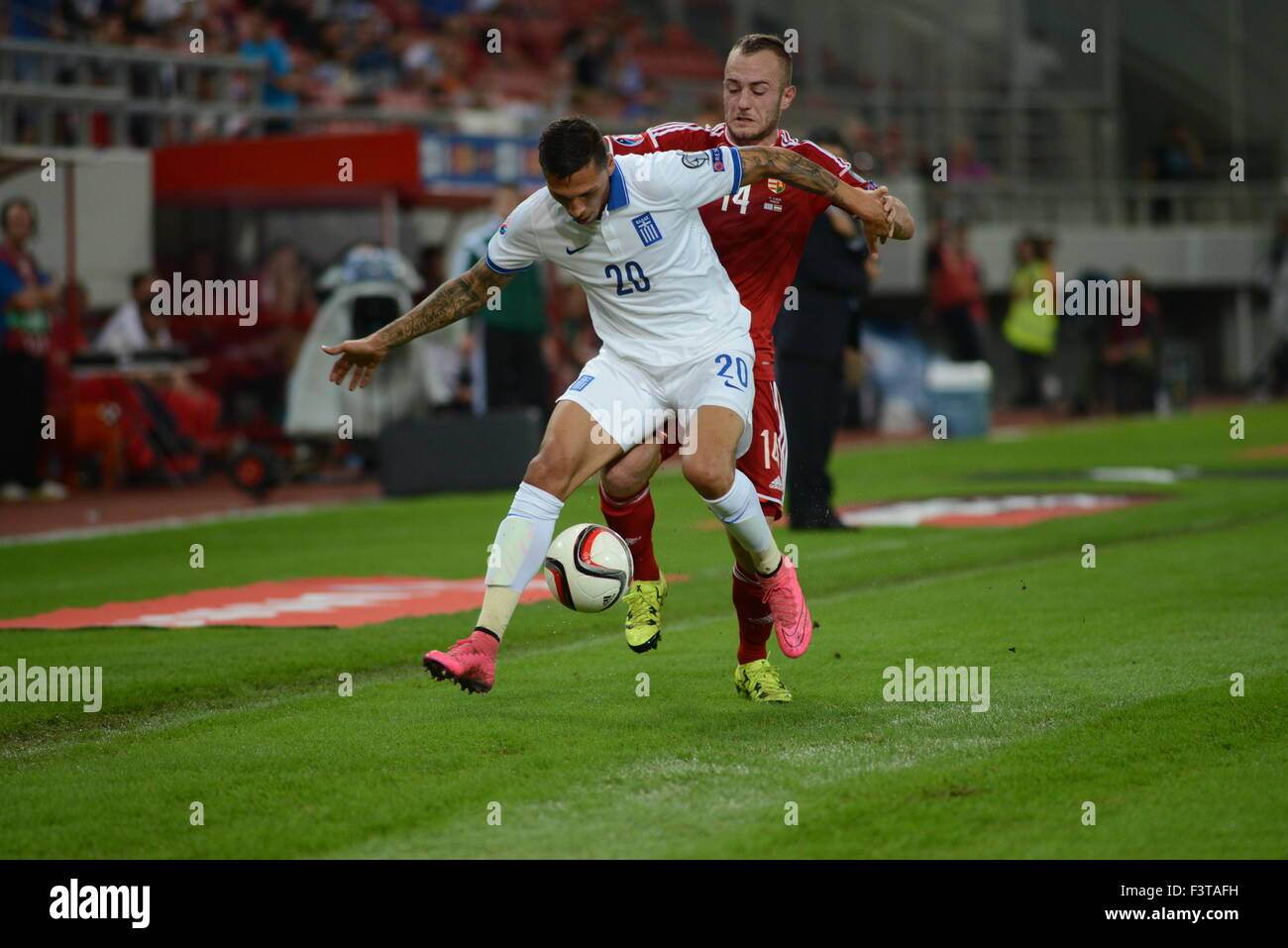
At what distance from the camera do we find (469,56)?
28.0 meters

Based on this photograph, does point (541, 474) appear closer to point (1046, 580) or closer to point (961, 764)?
point (961, 764)

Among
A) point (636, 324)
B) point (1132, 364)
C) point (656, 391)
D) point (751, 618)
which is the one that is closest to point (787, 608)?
point (751, 618)

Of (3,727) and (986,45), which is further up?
(986,45)

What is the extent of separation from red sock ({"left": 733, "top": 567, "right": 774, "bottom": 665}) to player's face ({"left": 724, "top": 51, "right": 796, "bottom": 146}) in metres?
1.71

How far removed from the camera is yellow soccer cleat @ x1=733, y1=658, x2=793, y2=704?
22.8 feet

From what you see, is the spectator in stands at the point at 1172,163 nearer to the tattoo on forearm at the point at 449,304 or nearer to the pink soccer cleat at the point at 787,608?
the pink soccer cleat at the point at 787,608

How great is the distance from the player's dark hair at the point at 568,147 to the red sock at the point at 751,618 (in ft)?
5.54

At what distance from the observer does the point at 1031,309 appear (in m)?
27.7

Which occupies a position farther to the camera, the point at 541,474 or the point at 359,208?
the point at 359,208

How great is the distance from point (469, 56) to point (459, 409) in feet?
35.8

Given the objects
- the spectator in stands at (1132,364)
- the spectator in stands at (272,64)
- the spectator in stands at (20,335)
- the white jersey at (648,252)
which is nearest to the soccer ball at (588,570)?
the white jersey at (648,252)

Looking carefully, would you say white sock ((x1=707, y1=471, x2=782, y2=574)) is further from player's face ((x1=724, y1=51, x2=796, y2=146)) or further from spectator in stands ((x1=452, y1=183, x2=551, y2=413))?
spectator in stands ((x1=452, y1=183, x2=551, y2=413))

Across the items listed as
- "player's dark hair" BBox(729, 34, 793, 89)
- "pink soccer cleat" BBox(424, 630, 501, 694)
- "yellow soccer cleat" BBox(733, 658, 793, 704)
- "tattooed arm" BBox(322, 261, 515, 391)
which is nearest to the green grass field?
"yellow soccer cleat" BBox(733, 658, 793, 704)

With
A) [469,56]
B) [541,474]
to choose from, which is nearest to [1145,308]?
[469,56]
